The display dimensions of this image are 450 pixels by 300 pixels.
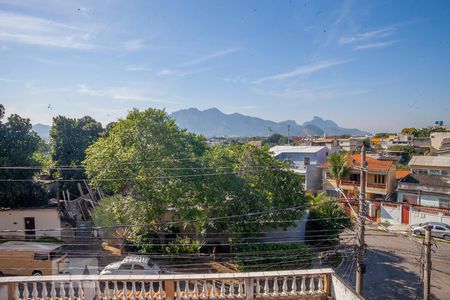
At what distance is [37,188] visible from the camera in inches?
856

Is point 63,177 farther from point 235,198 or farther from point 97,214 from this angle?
point 235,198

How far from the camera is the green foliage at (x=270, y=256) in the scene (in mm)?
15867

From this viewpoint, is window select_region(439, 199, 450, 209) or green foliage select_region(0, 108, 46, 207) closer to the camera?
green foliage select_region(0, 108, 46, 207)

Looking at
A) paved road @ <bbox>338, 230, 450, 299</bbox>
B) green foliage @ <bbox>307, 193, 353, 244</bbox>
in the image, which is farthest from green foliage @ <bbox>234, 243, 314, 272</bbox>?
paved road @ <bbox>338, 230, 450, 299</bbox>

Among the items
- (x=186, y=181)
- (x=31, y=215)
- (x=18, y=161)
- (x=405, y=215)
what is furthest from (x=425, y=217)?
(x=18, y=161)

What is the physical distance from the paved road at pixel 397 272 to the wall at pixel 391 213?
3.87m

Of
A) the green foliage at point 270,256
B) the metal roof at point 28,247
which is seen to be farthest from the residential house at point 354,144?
the metal roof at point 28,247

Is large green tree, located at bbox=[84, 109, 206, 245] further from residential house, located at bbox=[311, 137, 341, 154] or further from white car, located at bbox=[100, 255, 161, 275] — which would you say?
residential house, located at bbox=[311, 137, 341, 154]

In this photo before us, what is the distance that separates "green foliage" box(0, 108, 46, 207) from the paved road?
21762 millimetres

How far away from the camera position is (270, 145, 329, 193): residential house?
118 feet

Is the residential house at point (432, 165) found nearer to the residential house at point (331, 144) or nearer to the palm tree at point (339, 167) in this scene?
the palm tree at point (339, 167)

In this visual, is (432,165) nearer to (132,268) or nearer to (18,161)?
(132,268)

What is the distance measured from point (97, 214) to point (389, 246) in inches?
835

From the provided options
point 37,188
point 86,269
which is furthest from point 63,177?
point 86,269
